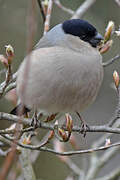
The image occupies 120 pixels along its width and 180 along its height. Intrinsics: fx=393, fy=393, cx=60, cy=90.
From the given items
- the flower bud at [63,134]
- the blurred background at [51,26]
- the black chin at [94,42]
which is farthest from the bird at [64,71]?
the blurred background at [51,26]

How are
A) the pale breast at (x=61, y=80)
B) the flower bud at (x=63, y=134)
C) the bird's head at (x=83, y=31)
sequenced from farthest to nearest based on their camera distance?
1. the bird's head at (x=83, y=31)
2. the pale breast at (x=61, y=80)
3. the flower bud at (x=63, y=134)

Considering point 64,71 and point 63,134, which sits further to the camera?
point 64,71

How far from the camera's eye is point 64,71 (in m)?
2.81

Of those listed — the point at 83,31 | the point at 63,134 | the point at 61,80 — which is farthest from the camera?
the point at 83,31

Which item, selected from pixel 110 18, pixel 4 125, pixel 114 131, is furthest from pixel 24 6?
pixel 114 131

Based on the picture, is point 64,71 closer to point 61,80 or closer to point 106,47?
point 61,80

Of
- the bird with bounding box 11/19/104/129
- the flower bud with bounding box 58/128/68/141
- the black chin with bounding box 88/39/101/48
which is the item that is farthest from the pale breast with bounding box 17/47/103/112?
the flower bud with bounding box 58/128/68/141

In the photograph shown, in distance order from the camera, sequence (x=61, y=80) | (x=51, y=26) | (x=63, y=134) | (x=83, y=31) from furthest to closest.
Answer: (x=51, y=26) < (x=83, y=31) < (x=61, y=80) < (x=63, y=134)

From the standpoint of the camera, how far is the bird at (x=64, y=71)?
2.79m

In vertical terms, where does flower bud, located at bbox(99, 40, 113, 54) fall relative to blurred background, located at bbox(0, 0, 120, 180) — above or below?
above

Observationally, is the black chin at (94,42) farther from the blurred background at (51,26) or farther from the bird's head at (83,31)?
the blurred background at (51,26)

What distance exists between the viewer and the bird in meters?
2.79

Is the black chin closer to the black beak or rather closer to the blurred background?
the black beak

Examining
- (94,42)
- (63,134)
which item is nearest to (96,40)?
(94,42)
